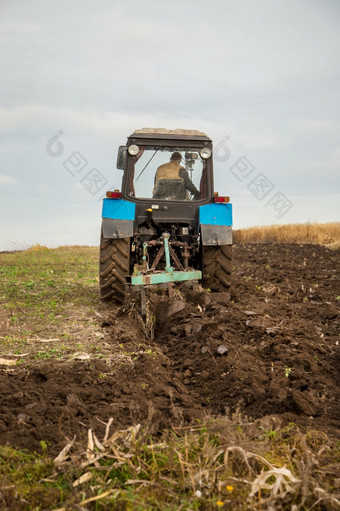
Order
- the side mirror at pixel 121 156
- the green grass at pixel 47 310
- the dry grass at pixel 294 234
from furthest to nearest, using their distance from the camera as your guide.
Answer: the dry grass at pixel 294 234
the side mirror at pixel 121 156
the green grass at pixel 47 310

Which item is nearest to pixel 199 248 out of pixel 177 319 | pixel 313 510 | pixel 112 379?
pixel 177 319

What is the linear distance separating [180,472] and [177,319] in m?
3.82

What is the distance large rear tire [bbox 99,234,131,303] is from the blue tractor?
6 cm

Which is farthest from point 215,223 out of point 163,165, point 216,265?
point 163,165

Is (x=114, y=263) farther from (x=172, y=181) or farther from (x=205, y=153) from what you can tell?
(x=205, y=153)

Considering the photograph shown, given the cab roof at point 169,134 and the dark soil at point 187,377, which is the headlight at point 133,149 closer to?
the cab roof at point 169,134

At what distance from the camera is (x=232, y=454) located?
2.86m

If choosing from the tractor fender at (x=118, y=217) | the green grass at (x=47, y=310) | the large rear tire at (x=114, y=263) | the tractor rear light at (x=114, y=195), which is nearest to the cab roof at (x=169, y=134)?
the tractor rear light at (x=114, y=195)

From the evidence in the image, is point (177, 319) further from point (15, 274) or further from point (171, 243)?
point (15, 274)

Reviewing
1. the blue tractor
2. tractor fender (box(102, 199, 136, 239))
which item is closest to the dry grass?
the blue tractor

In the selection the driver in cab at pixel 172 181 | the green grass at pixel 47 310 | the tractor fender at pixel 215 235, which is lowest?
the green grass at pixel 47 310

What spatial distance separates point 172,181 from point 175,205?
0.38m

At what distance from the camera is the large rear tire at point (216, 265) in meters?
7.98

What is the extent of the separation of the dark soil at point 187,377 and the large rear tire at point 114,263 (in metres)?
0.53
